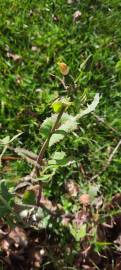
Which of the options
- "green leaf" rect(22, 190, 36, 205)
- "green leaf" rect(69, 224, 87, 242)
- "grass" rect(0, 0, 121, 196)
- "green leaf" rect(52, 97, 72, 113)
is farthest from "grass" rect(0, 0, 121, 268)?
"green leaf" rect(52, 97, 72, 113)

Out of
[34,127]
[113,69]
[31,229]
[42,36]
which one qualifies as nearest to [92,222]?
[31,229]

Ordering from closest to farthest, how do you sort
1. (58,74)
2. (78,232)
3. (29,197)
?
(29,197) < (78,232) < (58,74)

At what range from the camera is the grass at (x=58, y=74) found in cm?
249

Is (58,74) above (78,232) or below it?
above

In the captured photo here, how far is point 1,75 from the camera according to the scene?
271 cm

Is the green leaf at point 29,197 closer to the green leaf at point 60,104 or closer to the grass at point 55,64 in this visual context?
the green leaf at point 60,104

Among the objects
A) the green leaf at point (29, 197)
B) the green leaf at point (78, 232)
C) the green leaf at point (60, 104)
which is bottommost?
the green leaf at point (78, 232)

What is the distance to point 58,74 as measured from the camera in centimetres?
279

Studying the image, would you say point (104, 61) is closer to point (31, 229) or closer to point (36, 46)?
point (36, 46)

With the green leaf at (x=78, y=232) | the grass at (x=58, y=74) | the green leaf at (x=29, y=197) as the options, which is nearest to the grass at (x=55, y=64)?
the grass at (x=58, y=74)

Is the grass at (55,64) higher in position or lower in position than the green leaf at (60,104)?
lower

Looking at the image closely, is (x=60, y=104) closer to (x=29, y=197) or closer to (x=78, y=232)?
(x=29, y=197)

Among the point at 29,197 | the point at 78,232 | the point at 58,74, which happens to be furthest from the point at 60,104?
the point at 58,74

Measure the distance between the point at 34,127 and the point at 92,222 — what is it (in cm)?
66
